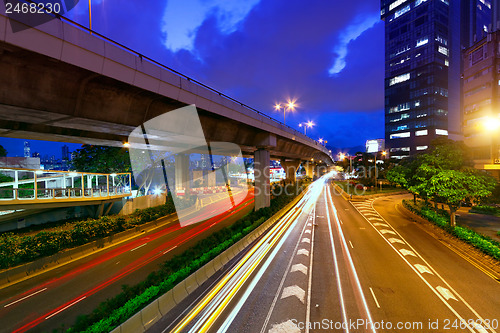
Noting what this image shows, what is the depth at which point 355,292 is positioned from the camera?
12.0 m

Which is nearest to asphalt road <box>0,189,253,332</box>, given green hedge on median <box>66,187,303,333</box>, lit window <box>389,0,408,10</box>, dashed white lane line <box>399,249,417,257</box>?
green hedge on median <box>66,187,303,333</box>

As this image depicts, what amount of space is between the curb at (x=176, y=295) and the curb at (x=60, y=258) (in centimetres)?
1216

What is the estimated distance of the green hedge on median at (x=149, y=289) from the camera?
28.1 feet

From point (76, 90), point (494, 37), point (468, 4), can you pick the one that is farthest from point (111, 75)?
point (468, 4)

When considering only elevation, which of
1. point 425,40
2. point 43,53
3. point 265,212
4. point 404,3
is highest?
point 404,3

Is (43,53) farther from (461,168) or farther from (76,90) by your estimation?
(461,168)

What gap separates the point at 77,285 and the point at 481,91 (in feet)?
282

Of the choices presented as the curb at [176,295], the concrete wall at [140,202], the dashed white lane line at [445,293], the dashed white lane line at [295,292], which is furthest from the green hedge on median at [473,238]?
the concrete wall at [140,202]

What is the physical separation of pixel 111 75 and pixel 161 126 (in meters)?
5.34

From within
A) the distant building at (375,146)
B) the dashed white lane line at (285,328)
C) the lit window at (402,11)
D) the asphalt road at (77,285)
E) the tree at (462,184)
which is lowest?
the asphalt road at (77,285)

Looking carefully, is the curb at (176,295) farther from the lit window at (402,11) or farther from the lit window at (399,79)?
the lit window at (402,11)

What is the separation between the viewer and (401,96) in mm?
110375

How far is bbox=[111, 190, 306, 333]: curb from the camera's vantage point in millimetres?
9077

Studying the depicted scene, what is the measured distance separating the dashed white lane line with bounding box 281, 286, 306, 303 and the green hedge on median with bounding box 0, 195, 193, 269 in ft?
59.2
